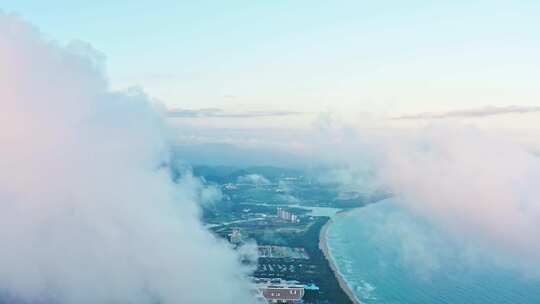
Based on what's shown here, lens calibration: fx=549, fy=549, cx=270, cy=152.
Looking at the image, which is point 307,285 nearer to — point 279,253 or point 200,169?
point 279,253

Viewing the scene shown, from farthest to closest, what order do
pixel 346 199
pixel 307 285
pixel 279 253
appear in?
pixel 346 199
pixel 279 253
pixel 307 285

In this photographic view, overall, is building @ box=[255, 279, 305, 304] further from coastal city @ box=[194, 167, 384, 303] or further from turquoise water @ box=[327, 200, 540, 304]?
turquoise water @ box=[327, 200, 540, 304]

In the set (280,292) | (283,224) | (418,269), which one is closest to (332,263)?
(418,269)

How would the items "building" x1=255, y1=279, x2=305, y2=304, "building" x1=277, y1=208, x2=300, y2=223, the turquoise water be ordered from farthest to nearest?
"building" x1=277, y1=208, x2=300, y2=223, the turquoise water, "building" x1=255, y1=279, x2=305, y2=304

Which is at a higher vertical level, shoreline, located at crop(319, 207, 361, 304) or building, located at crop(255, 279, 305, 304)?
building, located at crop(255, 279, 305, 304)

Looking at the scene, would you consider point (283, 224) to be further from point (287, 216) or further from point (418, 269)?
point (418, 269)

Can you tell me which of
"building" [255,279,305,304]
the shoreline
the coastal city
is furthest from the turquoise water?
"building" [255,279,305,304]

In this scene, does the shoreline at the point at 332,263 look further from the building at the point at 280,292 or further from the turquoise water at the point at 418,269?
the building at the point at 280,292

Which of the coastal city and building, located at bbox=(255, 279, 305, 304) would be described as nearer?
building, located at bbox=(255, 279, 305, 304)

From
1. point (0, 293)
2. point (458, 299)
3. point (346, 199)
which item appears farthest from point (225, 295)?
point (346, 199)
